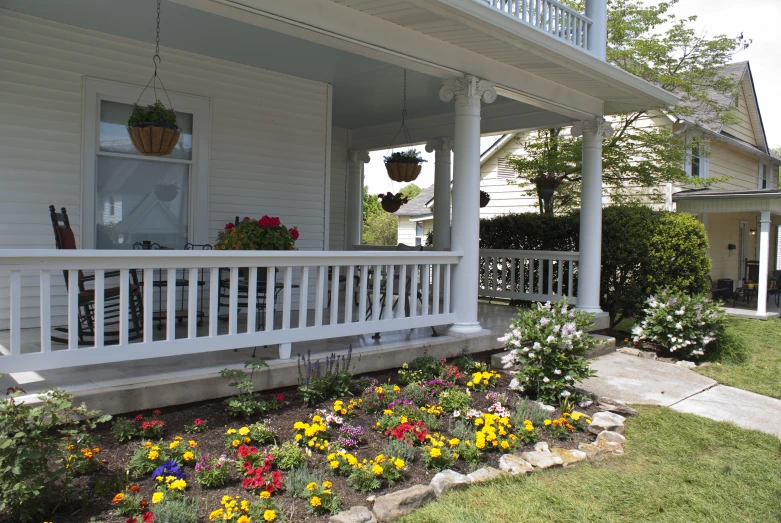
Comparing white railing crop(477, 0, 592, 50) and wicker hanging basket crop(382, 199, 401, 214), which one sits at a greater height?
white railing crop(477, 0, 592, 50)

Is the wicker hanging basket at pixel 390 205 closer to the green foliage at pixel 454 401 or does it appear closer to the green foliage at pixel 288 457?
the green foliage at pixel 454 401

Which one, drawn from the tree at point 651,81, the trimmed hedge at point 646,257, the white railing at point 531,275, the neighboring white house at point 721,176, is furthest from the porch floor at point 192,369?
the neighboring white house at point 721,176

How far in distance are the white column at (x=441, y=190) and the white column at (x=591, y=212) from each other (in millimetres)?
2588

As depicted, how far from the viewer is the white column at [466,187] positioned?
6.11m

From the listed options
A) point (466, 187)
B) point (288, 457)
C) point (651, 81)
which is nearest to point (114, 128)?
point (466, 187)

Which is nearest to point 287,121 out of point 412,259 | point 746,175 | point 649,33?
point 412,259

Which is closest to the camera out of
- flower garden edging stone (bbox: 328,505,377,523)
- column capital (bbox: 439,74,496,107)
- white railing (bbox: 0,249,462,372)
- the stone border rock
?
flower garden edging stone (bbox: 328,505,377,523)

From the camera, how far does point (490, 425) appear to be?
165 inches

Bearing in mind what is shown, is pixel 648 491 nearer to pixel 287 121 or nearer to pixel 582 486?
pixel 582 486

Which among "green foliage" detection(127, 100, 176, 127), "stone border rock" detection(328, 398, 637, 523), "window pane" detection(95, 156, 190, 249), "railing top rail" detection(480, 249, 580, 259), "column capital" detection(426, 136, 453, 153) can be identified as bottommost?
"stone border rock" detection(328, 398, 637, 523)

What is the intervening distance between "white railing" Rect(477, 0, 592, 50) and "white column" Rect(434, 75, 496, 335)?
0.74 metres

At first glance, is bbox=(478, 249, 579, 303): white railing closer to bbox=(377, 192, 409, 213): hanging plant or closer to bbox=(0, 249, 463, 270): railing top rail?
bbox=(377, 192, 409, 213): hanging plant

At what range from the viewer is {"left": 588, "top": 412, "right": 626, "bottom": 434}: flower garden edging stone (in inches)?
183

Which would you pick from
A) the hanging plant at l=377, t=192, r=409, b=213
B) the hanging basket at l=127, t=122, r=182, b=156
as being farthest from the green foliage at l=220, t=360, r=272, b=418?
the hanging plant at l=377, t=192, r=409, b=213
